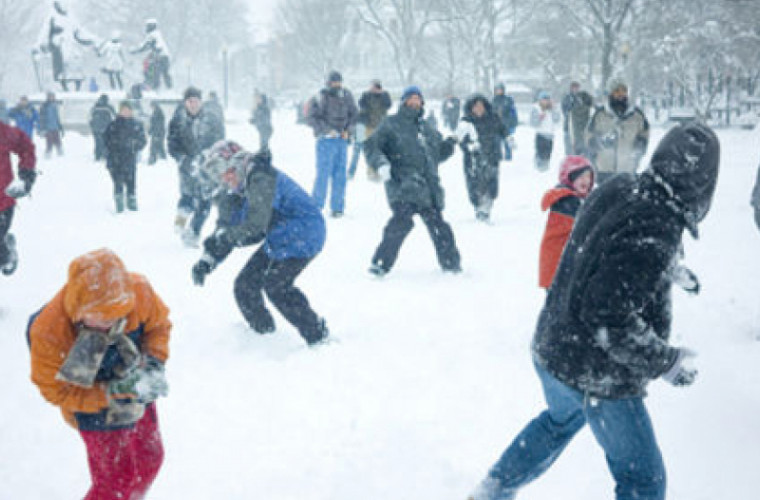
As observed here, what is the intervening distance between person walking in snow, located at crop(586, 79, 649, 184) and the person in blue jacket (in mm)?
5164

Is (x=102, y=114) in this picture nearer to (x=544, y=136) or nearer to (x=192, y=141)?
(x=192, y=141)

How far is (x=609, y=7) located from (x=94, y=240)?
686 inches

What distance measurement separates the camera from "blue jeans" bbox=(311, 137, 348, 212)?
10031 mm

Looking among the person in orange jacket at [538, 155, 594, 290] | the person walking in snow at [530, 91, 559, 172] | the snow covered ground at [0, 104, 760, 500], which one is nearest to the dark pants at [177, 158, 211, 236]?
the snow covered ground at [0, 104, 760, 500]

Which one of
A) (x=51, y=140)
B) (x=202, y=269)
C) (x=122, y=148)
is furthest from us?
(x=51, y=140)

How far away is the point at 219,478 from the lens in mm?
3195

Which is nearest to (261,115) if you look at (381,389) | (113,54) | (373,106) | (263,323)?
(373,106)

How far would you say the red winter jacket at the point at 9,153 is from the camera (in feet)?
18.0

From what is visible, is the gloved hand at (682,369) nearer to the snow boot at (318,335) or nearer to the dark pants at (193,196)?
the snow boot at (318,335)

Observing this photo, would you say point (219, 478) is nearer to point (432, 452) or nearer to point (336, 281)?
point (432, 452)

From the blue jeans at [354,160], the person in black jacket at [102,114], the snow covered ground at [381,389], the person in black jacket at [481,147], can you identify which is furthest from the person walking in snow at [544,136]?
the person in black jacket at [102,114]

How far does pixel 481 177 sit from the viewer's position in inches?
365

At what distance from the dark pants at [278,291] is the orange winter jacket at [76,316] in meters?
2.31

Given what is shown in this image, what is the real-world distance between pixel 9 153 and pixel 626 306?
5382 millimetres
